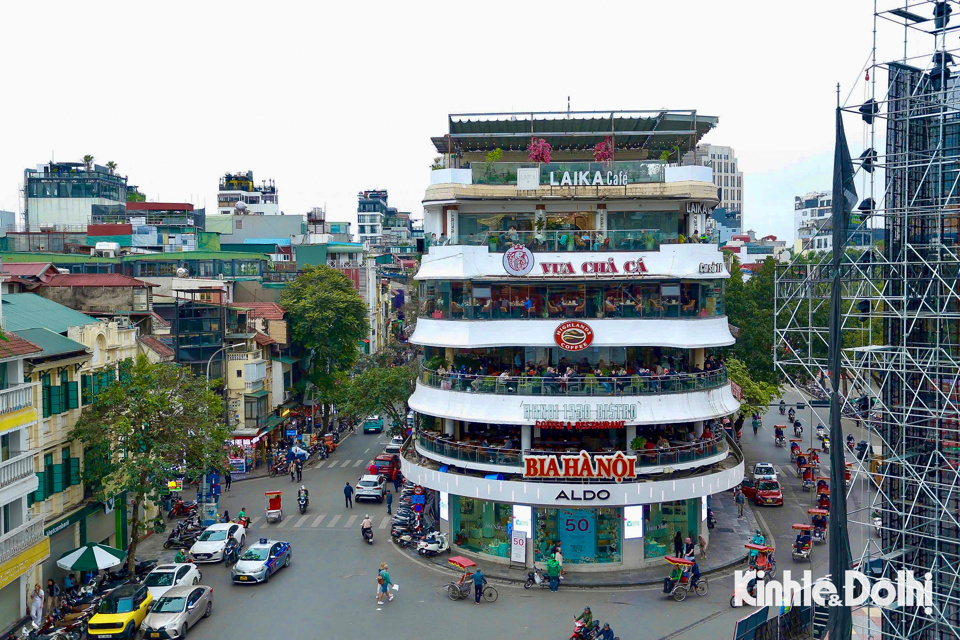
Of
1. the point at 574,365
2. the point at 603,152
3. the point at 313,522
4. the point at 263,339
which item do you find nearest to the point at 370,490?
the point at 313,522

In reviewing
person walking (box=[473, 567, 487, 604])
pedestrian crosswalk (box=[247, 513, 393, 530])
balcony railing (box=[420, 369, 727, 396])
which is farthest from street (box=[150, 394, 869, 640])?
balcony railing (box=[420, 369, 727, 396])

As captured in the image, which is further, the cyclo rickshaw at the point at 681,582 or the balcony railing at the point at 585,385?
the balcony railing at the point at 585,385

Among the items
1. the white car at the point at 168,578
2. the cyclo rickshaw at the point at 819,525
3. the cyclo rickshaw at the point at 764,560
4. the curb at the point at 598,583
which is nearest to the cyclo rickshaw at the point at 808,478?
the cyclo rickshaw at the point at 819,525

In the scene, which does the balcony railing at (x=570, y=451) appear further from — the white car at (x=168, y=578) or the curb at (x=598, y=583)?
the white car at (x=168, y=578)

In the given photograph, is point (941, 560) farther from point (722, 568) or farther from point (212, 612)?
point (212, 612)

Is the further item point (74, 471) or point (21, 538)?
point (74, 471)

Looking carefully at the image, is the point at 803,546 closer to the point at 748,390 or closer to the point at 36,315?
the point at 748,390

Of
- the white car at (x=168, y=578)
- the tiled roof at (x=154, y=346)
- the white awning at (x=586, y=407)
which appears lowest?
the white car at (x=168, y=578)
